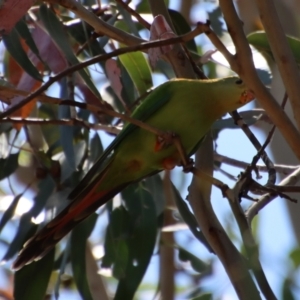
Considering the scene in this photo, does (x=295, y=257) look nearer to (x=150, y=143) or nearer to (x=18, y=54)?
(x=150, y=143)

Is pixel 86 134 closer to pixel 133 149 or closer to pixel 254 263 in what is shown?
pixel 133 149

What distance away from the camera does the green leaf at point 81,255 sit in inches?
84.4

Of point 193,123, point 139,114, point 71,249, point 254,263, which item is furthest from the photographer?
point 71,249

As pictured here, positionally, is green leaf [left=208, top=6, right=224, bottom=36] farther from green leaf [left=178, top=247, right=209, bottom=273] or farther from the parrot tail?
the parrot tail

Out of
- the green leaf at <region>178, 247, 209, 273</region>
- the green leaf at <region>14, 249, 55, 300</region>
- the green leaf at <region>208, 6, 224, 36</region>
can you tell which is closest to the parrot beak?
the green leaf at <region>14, 249, 55, 300</region>

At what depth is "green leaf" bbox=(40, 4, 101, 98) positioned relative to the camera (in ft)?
6.23

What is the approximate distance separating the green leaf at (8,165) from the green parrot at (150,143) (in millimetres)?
579

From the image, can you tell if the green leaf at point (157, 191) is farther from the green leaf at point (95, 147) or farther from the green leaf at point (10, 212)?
the green leaf at point (10, 212)

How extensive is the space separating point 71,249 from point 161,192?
40 cm

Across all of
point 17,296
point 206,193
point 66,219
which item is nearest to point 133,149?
point 66,219

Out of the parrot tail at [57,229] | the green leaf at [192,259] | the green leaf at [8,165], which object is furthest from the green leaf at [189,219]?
the green leaf at [8,165]

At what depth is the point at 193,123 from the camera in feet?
6.05

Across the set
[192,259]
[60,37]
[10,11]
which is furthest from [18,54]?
[192,259]

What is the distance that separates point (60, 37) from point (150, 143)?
1.44 ft
